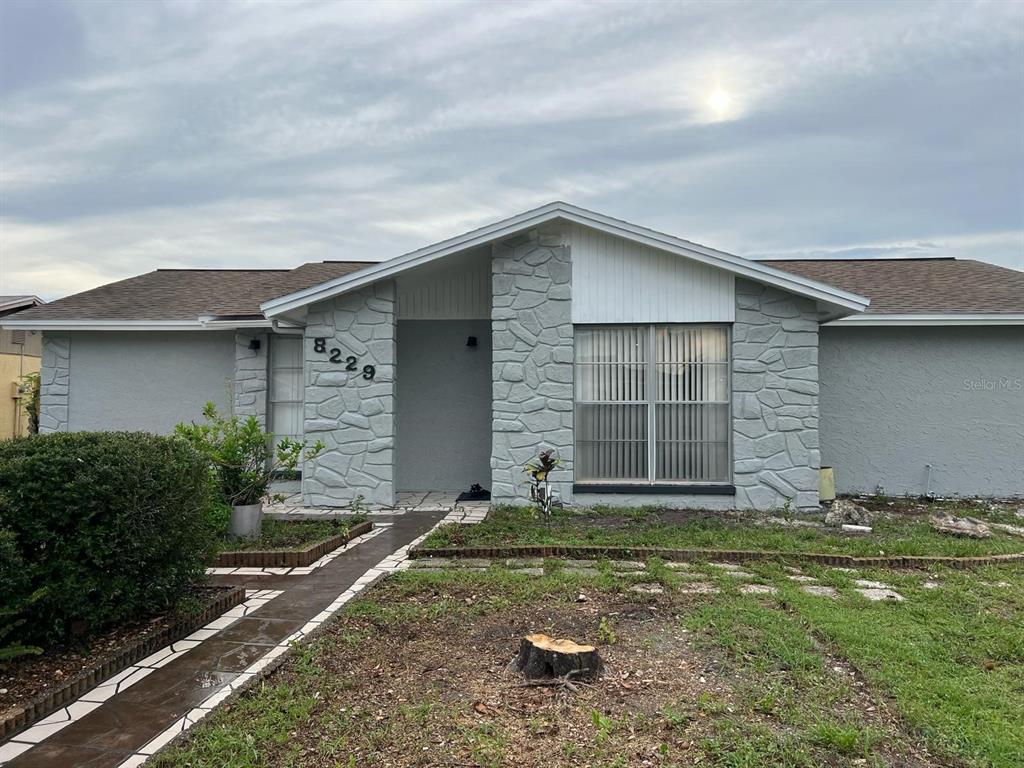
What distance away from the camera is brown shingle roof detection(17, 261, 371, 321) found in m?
10.4

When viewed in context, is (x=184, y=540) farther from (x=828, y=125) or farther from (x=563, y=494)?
(x=828, y=125)

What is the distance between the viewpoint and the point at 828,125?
1133 centimetres

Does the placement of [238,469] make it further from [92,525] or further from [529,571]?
[529,571]

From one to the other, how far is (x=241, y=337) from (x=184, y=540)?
6270 millimetres

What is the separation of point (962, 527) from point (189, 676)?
7.44m

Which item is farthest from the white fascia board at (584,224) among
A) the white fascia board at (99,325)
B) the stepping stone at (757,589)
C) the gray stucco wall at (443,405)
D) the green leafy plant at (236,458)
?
the stepping stone at (757,589)

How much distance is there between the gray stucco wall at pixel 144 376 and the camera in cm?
1058

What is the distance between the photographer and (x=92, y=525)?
3.93 metres

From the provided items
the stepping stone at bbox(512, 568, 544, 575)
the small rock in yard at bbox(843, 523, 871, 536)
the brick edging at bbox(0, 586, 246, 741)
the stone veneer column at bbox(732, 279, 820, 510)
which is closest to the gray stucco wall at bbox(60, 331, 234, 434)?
the brick edging at bbox(0, 586, 246, 741)

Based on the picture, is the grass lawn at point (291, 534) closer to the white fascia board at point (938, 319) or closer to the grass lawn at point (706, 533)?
the grass lawn at point (706, 533)

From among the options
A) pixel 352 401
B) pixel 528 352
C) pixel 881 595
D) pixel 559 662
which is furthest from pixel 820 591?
pixel 352 401

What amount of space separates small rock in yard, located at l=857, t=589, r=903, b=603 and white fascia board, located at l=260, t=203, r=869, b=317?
3.89 meters

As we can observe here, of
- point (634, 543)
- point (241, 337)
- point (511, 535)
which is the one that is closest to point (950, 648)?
point (634, 543)

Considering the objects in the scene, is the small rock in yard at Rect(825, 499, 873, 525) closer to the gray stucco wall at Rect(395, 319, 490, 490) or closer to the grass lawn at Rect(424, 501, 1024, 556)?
the grass lawn at Rect(424, 501, 1024, 556)
